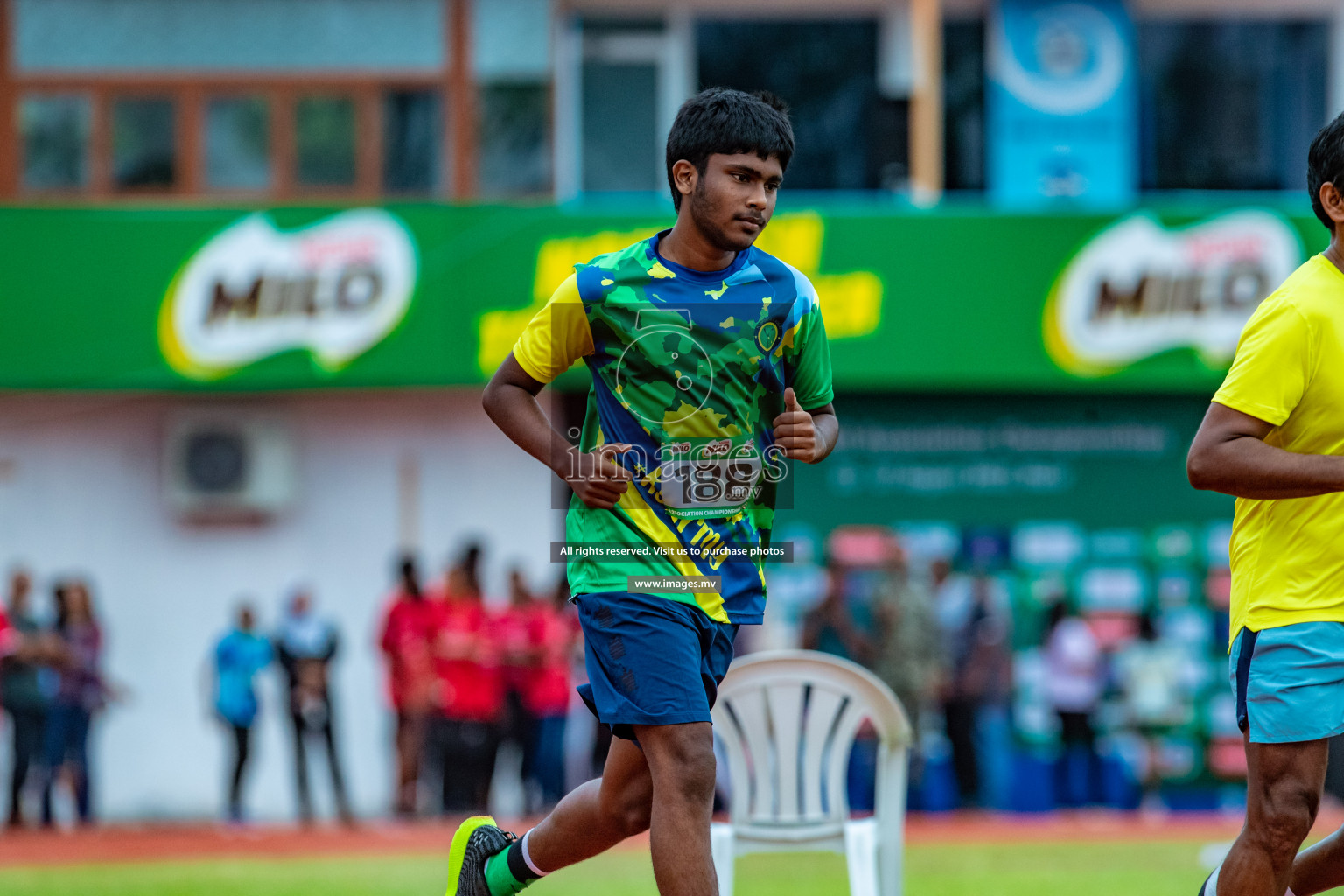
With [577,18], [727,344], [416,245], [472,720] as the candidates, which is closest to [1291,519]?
[727,344]

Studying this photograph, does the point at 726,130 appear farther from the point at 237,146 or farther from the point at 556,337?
the point at 237,146

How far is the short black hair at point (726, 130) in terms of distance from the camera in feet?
13.8

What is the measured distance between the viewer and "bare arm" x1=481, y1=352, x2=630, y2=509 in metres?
4.21

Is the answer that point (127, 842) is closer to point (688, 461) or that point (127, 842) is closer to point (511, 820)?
point (511, 820)

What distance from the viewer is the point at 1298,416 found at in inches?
163

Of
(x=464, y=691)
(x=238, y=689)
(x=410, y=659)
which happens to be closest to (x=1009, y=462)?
(x=464, y=691)

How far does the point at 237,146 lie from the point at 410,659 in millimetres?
5028

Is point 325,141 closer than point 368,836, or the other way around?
point 368,836

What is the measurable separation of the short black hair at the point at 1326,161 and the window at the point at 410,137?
39.1 feet

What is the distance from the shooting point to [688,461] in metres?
4.27

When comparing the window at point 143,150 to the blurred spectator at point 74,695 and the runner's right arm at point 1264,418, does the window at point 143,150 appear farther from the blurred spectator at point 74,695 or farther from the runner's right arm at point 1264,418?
the runner's right arm at point 1264,418

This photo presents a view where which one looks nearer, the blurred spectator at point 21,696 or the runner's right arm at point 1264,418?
the runner's right arm at point 1264,418

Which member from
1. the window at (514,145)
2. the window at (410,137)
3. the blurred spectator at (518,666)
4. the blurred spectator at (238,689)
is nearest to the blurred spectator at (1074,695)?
the blurred spectator at (518,666)

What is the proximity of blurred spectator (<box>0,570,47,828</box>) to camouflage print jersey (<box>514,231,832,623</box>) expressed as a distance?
1061cm
